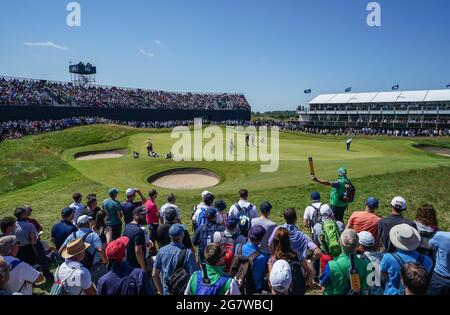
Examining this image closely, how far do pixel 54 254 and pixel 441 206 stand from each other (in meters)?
16.5

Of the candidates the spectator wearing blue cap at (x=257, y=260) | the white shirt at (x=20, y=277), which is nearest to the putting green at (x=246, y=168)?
the spectator wearing blue cap at (x=257, y=260)

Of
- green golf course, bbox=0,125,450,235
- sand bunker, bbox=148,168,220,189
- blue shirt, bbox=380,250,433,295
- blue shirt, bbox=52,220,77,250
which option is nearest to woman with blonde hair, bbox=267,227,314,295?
blue shirt, bbox=380,250,433,295

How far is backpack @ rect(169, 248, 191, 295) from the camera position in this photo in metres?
5.54

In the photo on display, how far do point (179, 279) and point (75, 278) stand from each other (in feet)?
5.44

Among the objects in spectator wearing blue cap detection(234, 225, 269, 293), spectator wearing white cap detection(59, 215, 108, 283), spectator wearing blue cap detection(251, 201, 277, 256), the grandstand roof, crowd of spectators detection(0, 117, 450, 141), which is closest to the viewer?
spectator wearing blue cap detection(234, 225, 269, 293)

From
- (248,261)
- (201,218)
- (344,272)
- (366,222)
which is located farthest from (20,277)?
(366,222)

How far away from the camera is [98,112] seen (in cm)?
5603

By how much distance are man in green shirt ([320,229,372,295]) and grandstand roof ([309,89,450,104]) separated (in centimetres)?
8054

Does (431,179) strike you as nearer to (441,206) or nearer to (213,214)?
(441,206)

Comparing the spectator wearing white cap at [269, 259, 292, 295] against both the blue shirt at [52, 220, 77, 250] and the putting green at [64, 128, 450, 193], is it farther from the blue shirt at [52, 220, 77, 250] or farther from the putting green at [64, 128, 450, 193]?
the putting green at [64, 128, 450, 193]

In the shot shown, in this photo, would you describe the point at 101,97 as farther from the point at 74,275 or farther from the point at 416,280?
the point at 416,280
